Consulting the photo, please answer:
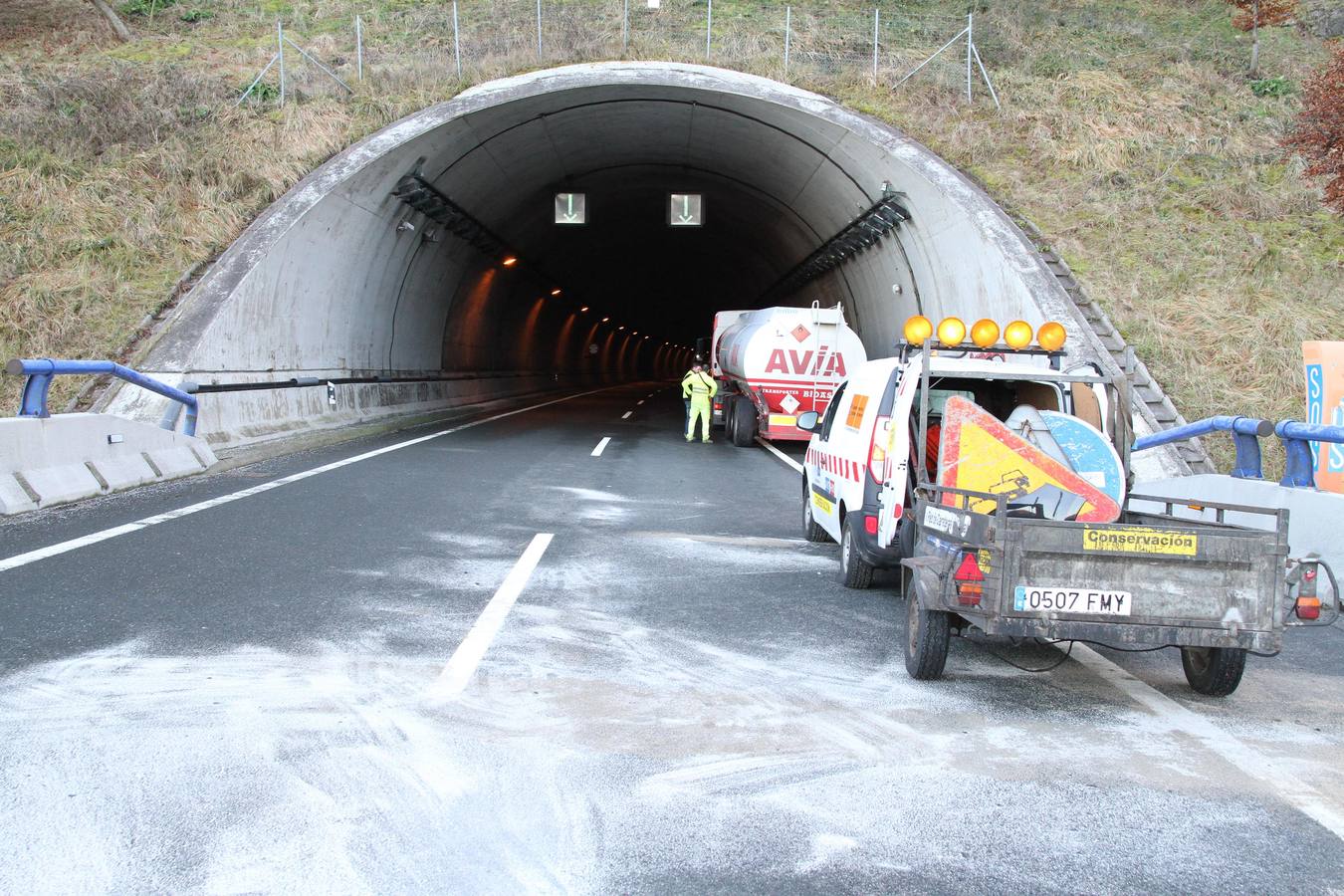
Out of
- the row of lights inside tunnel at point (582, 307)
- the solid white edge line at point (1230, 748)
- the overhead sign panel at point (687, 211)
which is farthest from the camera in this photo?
the row of lights inside tunnel at point (582, 307)

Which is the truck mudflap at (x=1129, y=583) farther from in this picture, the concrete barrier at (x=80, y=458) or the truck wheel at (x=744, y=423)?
the truck wheel at (x=744, y=423)

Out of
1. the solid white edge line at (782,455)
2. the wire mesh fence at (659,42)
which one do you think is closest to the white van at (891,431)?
the solid white edge line at (782,455)

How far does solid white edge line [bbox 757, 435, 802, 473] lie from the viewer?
54.6ft

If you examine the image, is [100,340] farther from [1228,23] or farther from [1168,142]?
[1228,23]

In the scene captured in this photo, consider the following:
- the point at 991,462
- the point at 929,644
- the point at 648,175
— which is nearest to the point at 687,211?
the point at 648,175

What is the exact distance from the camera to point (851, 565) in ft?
24.7

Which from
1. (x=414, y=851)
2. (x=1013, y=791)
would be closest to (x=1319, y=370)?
(x=1013, y=791)

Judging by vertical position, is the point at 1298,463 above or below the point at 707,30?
below

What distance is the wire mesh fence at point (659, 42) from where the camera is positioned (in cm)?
2131

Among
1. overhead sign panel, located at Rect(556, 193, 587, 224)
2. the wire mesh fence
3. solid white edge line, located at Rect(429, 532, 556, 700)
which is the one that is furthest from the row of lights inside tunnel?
solid white edge line, located at Rect(429, 532, 556, 700)

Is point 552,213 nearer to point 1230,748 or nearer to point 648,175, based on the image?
point 648,175

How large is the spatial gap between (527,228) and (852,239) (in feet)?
34.0

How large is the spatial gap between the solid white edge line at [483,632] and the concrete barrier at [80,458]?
4.64 m

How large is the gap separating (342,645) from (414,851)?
247 centimetres
